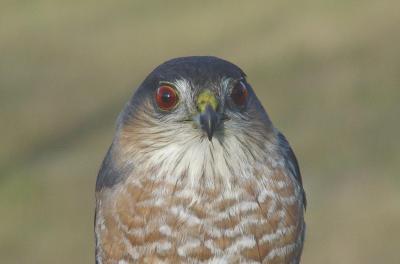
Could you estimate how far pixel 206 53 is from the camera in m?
23.5

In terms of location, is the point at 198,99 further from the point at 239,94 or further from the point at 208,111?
the point at 239,94

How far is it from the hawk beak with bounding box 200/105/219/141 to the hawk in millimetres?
12

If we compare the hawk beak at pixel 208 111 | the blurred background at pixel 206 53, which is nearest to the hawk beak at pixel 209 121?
the hawk beak at pixel 208 111

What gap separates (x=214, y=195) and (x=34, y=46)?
Answer: 20.3m

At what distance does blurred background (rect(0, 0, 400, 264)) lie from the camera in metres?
15.3

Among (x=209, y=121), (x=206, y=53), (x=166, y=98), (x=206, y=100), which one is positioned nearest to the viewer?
(x=209, y=121)

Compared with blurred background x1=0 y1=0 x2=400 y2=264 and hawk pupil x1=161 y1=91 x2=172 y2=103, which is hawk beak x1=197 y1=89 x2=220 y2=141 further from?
blurred background x1=0 y1=0 x2=400 y2=264

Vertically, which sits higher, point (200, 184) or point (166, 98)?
point (166, 98)

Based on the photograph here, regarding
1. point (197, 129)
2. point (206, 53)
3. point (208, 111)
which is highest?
point (208, 111)

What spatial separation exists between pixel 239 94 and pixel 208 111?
1.21 ft

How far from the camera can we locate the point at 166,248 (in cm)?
700

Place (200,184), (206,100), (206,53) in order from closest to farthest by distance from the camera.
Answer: (206,100), (200,184), (206,53)

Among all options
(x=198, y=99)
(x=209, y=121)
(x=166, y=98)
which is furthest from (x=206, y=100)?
(x=166, y=98)

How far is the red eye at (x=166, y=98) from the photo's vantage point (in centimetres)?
712
